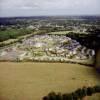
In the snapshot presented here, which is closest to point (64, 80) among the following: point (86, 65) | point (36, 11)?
point (86, 65)

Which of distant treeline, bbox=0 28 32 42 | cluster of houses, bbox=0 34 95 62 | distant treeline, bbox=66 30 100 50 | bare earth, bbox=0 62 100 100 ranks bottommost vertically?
bare earth, bbox=0 62 100 100

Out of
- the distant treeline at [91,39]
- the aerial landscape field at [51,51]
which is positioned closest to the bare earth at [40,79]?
the aerial landscape field at [51,51]

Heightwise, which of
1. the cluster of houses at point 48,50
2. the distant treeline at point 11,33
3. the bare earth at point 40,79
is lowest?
the bare earth at point 40,79

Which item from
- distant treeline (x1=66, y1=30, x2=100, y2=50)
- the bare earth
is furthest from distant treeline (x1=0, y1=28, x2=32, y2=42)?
distant treeline (x1=66, y1=30, x2=100, y2=50)

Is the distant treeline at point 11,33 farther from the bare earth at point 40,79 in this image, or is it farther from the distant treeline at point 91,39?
the distant treeline at point 91,39

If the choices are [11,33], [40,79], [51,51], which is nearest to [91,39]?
[51,51]

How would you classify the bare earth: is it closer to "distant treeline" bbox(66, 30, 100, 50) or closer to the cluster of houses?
the cluster of houses

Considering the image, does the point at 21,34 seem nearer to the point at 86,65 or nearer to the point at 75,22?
the point at 75,22
